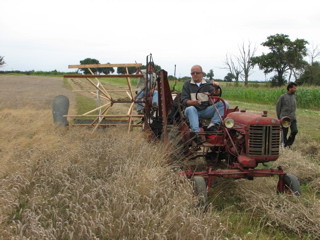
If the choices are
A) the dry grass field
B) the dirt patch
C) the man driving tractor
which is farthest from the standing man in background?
the dirt patch

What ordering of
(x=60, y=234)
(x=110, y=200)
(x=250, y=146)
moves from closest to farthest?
(x=60, y=234), (x=110, y=200), (x=250, y=146)

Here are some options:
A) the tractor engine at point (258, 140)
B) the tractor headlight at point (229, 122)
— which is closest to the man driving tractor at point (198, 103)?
the tractor headlight at point (229, 122)

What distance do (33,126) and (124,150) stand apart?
163 inches

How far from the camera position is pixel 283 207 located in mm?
4086

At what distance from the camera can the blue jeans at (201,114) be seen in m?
5.18

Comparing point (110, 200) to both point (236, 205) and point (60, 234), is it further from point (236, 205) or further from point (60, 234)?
point (236, 205)

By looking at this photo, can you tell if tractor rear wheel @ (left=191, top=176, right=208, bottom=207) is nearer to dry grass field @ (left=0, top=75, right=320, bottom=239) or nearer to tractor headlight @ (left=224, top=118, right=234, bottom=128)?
dry grass field @ (left=0, top=75, right=320, bottom=239)

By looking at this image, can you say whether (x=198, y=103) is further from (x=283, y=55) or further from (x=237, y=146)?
(x=283, y=55)

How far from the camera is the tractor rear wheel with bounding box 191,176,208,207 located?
401 centimetres

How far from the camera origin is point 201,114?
18.2 ft

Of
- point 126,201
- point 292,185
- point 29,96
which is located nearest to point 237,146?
point 292,185

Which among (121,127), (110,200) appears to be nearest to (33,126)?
(121,127)

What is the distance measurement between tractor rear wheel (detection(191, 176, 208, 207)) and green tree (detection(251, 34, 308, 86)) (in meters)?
38.9

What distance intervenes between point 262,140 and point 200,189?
3.18 feet
